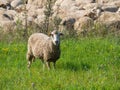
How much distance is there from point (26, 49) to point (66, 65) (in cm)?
245

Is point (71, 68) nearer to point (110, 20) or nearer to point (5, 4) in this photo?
point (110, 20)

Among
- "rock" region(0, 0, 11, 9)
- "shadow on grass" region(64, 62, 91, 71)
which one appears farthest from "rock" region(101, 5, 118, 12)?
"shadow on grass" region(64, 62, 91, 71)

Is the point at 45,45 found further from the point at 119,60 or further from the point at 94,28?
the point at 94,28

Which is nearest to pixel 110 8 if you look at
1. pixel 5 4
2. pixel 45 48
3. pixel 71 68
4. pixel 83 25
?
pixel 83 25

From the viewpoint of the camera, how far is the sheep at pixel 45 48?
37.7 ft

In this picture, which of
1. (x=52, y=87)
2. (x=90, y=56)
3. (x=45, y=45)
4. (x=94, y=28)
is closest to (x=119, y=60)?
(x=90, y=56)

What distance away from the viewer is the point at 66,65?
38.1 ft

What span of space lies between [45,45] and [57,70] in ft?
3.82

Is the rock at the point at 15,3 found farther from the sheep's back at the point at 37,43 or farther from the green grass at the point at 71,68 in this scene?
the sheep's back at the point at 37,43

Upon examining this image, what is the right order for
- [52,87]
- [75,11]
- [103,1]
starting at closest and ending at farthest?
[52,87] → [75,11] → [103,1]

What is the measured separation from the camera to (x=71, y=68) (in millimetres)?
11172

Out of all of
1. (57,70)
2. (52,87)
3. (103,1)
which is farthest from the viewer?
(103,1)

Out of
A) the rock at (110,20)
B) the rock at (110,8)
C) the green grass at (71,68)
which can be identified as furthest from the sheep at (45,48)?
the rock at (110,8)

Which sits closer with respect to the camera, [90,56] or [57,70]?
[57,70]
